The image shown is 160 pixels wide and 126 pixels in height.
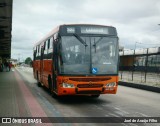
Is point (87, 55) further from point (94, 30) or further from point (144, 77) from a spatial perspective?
point (144, 77)

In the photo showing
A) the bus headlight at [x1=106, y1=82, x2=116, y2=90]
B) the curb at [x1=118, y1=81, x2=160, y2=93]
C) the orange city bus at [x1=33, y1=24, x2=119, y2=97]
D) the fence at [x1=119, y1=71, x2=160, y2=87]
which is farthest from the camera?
the fence at [x1=119, y1=71, x2=160, y2=87]

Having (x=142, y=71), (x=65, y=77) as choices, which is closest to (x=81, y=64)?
(x=65, y=77)

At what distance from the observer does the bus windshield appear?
1209 centimetres

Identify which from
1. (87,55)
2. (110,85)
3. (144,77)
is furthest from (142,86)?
(87,55)

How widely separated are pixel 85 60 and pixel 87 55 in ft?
0.71

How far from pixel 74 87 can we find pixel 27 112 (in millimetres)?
2391

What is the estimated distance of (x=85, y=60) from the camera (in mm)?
12180

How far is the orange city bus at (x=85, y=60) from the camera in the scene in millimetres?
12055

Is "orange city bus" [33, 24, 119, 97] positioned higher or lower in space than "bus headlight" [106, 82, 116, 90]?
higher

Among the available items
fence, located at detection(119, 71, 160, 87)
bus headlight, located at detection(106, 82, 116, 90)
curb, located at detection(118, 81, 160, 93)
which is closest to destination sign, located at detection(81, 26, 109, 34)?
bus headlight, located at detection(106, 82, 116, 90)

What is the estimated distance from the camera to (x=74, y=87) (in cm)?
1202

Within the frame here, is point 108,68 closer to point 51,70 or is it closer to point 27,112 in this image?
point 51,70

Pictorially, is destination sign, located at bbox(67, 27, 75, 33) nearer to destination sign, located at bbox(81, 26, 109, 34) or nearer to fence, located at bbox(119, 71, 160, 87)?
destination sign, located at bbox(81, 26, 109, 34)

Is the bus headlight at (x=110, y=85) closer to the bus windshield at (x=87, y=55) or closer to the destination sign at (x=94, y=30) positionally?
the bus windshield at (x=87, y=55)
